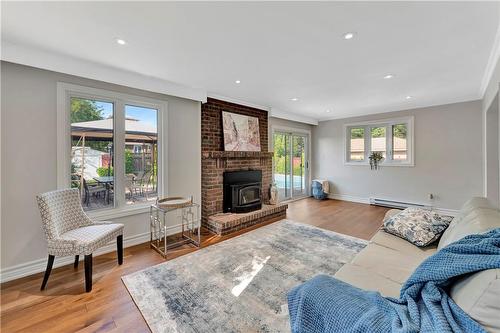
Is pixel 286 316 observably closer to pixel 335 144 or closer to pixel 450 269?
pixel 450 269

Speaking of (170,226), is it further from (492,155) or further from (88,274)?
(492,155)

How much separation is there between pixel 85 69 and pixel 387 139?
6026 millimetres

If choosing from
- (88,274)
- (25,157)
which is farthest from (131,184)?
(88,274)

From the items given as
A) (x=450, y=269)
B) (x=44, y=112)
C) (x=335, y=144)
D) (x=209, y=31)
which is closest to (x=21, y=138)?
(x=44, y=112)

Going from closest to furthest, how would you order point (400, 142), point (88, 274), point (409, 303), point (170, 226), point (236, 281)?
1. point (409, 303)
2. point (88, 274)
3. point (236, 281)
4. point (170, 226)
5. point (400, 142)

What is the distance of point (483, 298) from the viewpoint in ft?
2.52

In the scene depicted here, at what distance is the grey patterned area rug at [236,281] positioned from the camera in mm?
1677

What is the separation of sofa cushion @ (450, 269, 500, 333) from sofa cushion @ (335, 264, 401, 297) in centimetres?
50

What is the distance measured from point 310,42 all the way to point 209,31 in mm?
983

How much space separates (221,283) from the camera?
7.05 ft

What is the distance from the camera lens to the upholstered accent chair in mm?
2059

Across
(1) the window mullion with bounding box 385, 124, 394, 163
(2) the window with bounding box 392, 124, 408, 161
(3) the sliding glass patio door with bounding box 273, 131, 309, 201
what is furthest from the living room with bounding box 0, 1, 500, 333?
(3) the sliding glass patio door with bounding box 273, 131, 309, 201

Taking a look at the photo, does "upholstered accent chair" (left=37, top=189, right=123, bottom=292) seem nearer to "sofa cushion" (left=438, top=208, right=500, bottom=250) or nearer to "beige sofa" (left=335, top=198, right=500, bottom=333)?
"beige sofa" (left=335, top=198, right=500, bottom=333)

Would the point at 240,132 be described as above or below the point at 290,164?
above
